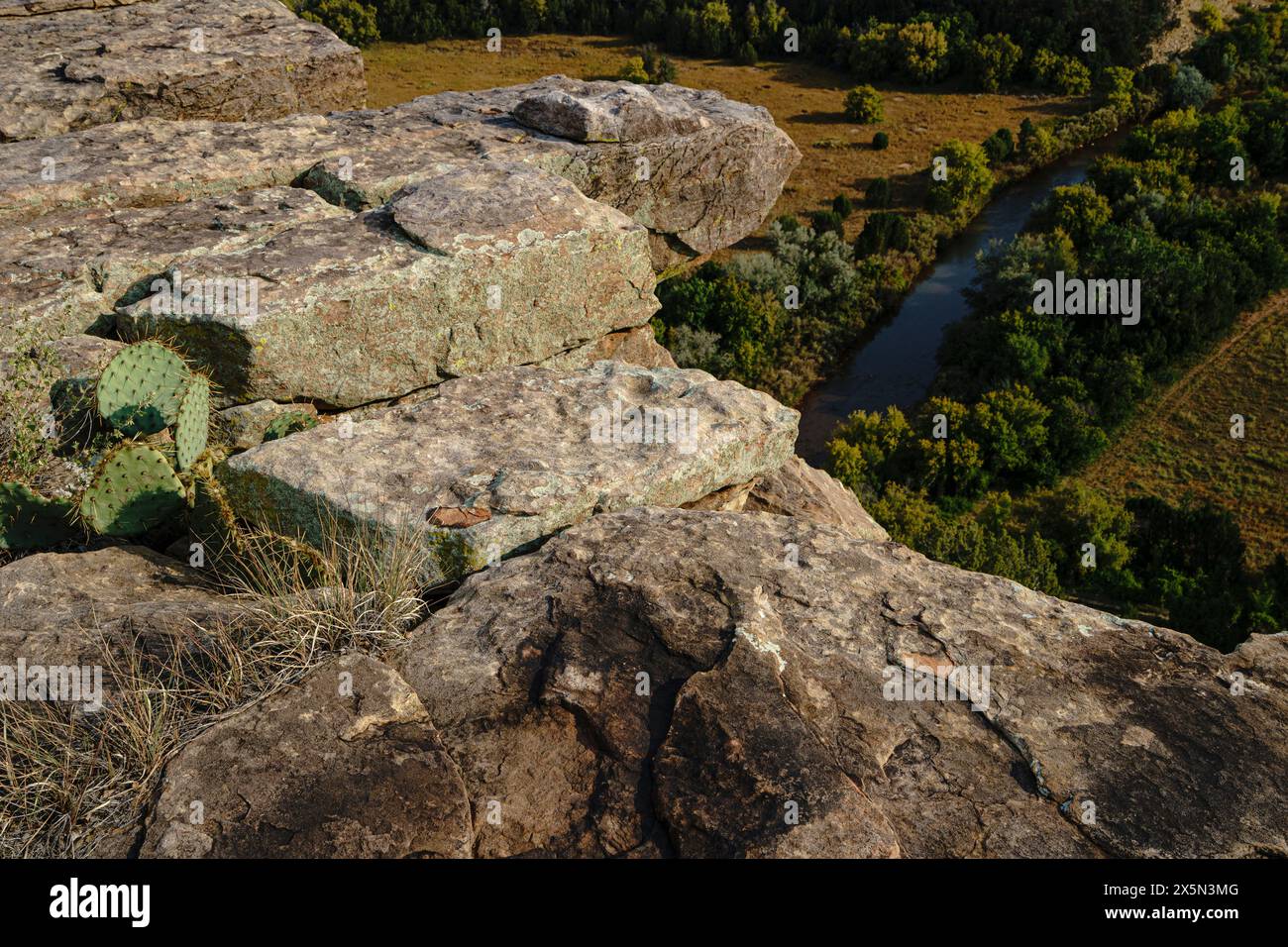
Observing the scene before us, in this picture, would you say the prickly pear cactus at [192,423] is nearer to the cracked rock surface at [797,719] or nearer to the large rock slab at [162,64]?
the cracked rock surface at [797,719]

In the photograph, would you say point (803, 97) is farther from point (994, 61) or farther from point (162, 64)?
point (162, 64)

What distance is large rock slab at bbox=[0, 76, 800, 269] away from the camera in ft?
31.5

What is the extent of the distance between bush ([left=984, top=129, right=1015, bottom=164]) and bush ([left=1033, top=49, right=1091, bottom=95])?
6.57 metres

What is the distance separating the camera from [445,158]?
1043 centimetres

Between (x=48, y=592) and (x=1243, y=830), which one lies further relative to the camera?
(x=48, y=592)

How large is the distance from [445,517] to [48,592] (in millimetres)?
2344

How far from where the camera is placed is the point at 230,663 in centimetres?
484

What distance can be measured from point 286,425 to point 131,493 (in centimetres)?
126

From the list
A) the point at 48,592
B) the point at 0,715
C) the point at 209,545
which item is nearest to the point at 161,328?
the point at 209,545

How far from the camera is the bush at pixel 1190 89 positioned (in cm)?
3616

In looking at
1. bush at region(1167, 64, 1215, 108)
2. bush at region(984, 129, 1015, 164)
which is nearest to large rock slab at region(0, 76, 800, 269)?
bush at region(984, 129, 1015, 164)

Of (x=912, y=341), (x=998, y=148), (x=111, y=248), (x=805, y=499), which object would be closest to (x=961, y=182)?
(x=998, y=148)
